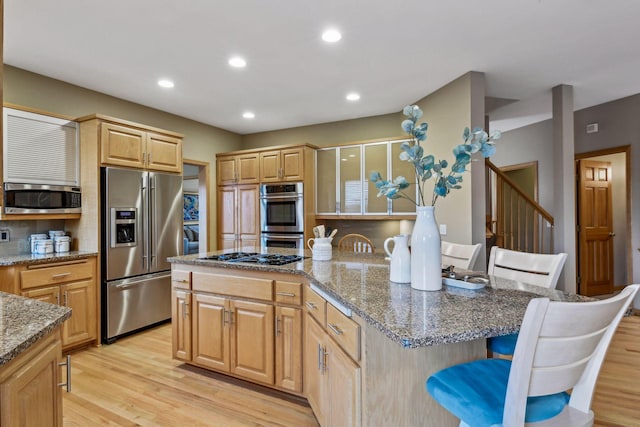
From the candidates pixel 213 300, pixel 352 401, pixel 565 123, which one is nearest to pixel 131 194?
pixel 213 300

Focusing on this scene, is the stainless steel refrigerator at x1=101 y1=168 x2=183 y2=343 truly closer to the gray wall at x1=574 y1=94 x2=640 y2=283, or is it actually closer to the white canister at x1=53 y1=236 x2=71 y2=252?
the white canister at x1=53 y1=236 x2=71 y2=252

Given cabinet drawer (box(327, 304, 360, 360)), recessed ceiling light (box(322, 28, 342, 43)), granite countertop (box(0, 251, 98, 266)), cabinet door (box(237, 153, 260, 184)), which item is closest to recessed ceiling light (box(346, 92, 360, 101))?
recessed ceiling light (box(322, 28, 342, 43))

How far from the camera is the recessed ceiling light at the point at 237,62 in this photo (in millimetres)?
3011

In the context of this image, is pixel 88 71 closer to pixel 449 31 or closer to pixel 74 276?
pixel 74 276

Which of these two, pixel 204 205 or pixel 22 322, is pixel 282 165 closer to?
pixel 204 205

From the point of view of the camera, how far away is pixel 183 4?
7.28ft

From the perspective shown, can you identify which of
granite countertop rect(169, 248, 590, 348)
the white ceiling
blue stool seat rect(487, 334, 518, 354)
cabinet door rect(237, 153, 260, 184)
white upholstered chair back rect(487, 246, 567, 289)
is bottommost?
blue stool seat rect(487, 334, 518, 354)

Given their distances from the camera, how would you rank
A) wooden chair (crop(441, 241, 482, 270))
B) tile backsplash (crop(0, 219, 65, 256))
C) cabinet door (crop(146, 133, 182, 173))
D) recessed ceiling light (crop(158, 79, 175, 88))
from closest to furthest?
wooden chair (crop(441, 241, 482, 270)), tile backsplash (crop(0, 219, 65, 256)), recessed ceiling light (crop(158, 79, 175, 88)), cabinet door (crop(146, 133, 182, 173))

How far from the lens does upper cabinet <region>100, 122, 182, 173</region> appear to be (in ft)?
11.0

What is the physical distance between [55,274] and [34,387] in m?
2.37

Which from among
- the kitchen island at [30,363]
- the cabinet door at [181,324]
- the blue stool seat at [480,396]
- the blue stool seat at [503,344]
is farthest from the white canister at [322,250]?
the kitchen island at [30,363]

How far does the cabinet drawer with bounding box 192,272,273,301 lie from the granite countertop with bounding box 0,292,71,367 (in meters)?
1.14

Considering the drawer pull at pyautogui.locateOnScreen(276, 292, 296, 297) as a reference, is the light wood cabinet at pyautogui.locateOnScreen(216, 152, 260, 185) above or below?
above

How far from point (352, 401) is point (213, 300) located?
4.85ft
